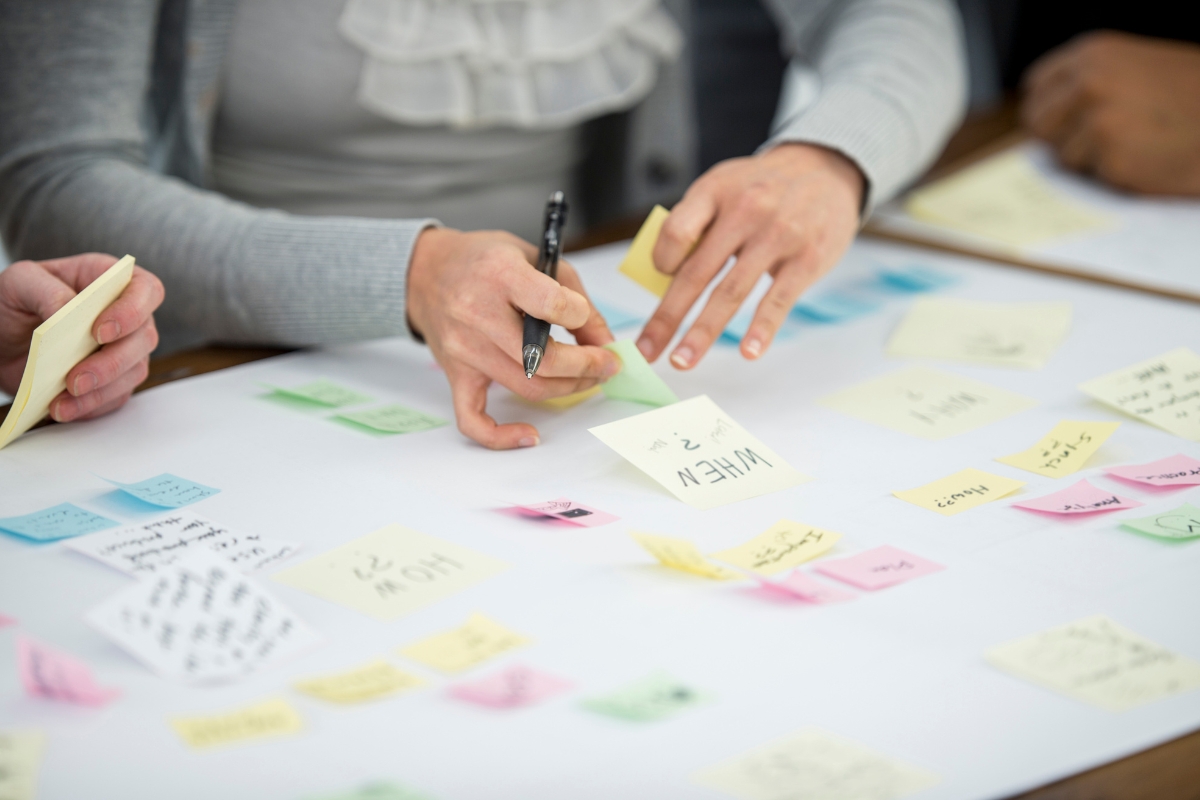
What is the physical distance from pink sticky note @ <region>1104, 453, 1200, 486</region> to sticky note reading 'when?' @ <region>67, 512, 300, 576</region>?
52cm

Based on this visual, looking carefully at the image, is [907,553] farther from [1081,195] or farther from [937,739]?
[1081,195]

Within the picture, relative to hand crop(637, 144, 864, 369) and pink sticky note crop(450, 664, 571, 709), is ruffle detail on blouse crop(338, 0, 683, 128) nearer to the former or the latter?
hand crop(637, 144, 864, 369)

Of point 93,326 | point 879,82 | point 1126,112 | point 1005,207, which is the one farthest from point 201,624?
point 1126,112

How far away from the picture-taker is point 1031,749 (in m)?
0.46

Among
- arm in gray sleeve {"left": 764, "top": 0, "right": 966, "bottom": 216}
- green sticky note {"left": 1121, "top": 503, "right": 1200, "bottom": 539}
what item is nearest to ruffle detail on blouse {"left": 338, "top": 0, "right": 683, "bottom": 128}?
arm in gray sleeve {"left": 764, "top": 0, "right": 966, "bottom": 216}

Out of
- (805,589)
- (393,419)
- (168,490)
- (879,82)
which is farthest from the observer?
(879,82)

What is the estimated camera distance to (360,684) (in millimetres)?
489

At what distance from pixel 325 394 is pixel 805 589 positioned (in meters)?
0.42

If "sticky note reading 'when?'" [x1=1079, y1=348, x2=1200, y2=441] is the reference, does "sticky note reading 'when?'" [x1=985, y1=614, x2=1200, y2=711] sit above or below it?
below

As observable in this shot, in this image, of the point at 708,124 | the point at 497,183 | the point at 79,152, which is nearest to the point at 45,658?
the point at 79,152

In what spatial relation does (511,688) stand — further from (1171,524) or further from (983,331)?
(983,331)

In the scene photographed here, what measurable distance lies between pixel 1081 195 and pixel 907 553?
91 cm

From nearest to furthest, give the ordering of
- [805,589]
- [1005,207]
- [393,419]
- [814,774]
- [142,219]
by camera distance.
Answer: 1. [814,774]
2. [805,589]
3. [393,419]
4. [142,219]
5. [1005,207]

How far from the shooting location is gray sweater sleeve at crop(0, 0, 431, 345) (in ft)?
2.77
